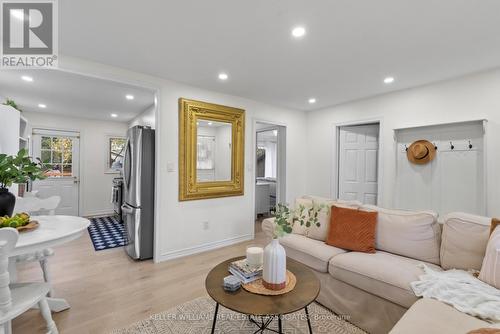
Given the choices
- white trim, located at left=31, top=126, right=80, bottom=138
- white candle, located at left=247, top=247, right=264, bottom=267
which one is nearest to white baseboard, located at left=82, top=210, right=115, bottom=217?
white trim, located at left=31, top=126, right=80, bottom=138

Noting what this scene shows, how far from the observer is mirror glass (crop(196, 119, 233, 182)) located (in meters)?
3.48

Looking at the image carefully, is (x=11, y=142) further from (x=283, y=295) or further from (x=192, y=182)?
(x=283, y=295)

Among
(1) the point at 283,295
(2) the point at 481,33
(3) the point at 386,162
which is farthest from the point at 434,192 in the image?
(1) the point at 283,295

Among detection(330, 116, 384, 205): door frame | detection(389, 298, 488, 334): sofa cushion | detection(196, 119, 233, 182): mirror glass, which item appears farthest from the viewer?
detection(330, 116, 384, 205): door frame

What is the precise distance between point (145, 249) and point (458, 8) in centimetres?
402

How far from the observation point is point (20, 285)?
5.38 feet

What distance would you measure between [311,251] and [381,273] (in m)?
0.65

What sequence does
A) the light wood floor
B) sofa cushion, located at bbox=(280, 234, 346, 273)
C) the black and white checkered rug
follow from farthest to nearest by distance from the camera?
the black and white checkered rug
sofa cushion, located at bbox=(280, 234, 346, 273)
the light wood floor

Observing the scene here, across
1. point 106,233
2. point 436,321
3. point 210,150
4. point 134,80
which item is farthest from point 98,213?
point 436,321

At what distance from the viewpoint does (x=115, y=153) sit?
6.00 m

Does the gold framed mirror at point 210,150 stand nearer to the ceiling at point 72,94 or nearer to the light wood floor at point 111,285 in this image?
the ceiling at point 72,94

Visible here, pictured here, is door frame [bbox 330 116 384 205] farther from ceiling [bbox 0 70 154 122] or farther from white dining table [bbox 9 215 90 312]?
white dining table [bbox 9 215 90 312]

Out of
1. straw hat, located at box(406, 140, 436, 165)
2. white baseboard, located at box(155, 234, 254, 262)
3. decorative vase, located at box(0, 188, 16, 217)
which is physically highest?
straw hat, located at box(406, 140, 436, 165)

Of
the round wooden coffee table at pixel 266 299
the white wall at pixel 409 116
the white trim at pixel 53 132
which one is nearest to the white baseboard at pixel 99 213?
the white trim at pixel 53 132
